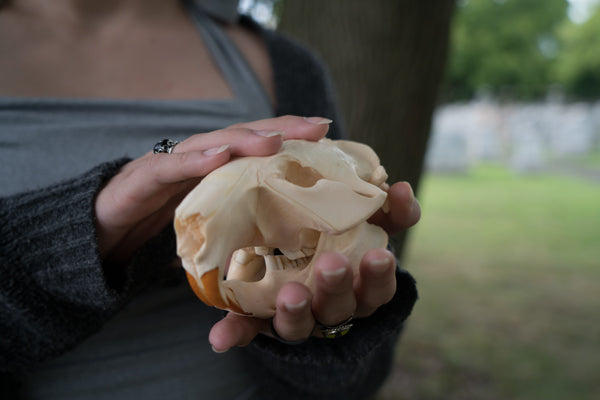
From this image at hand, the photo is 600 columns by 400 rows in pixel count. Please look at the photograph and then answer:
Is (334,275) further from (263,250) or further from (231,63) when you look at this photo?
(231,63)

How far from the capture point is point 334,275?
2.60 ft

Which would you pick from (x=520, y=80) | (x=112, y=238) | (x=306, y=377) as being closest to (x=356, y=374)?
(x=306, y=377)

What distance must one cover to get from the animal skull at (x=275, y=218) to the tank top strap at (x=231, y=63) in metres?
0.60

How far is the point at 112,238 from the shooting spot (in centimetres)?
108

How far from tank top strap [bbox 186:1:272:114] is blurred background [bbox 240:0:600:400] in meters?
0.81

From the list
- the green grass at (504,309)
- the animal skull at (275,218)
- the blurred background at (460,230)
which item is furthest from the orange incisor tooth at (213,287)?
the green grass at (504,309)

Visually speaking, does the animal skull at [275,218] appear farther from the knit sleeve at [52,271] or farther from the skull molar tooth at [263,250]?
the knit sleeve at [52,271]

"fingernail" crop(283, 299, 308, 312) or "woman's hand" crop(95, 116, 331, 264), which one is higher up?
"woman's hand" crop(95, 116, 331, 264)

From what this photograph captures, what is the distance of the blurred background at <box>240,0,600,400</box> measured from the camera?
240 cm

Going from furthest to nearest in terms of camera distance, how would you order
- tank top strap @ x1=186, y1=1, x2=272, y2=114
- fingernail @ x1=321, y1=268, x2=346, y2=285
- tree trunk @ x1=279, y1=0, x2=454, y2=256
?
tree trunk @ x1=279, y1=0, x2=454, y2=256 → tank top strap @ x1=186, y1=1, x2=272, y2=114 → fingernail @ x1=321, y1=268, x2=346, y2=285

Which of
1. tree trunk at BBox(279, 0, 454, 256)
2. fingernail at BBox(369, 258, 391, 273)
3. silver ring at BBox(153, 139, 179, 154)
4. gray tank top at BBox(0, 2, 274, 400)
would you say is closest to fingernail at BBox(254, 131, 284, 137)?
silver ring at BBox(153, 139, 179, 154)

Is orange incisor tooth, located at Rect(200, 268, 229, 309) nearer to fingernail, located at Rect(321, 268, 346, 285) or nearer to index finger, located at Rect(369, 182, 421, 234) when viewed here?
fingernail, located at Rect(321, 268, 346, 285)

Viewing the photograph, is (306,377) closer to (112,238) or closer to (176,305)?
(176,305)

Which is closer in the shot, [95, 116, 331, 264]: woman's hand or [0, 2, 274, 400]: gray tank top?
[95, 116, 331, 264]: woman's hand
